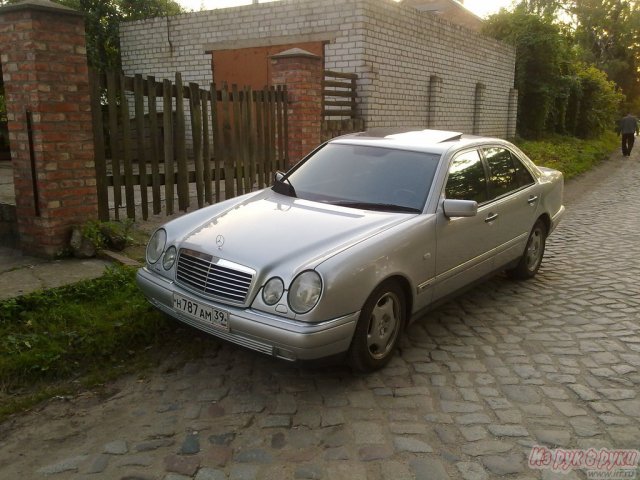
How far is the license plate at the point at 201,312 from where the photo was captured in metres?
A: 3.39

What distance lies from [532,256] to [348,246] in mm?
3167

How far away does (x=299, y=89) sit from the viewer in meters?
8.70

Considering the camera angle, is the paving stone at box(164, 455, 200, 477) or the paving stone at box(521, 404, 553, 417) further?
the paving stone at box(521, 404, 553, 417)

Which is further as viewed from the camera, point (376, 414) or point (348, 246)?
point (348, 246)

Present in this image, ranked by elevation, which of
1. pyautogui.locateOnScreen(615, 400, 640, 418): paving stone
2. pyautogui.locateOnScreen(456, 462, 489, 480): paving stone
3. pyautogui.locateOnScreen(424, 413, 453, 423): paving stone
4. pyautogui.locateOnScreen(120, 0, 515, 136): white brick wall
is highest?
pyautogui.locateOnScreen(120, 0, 515, 136): white brick wall

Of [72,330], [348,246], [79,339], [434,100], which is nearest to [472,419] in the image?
[348,246]

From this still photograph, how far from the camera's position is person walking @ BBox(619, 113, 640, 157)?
75.2 feet

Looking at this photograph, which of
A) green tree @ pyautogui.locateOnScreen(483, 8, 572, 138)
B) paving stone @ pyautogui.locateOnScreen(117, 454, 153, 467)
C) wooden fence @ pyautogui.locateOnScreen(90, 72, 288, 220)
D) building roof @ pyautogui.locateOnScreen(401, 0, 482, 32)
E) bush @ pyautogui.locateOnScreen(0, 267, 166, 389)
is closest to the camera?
paving stone @ pyautogui.locateOnScreen(117, 454, 153, 467)

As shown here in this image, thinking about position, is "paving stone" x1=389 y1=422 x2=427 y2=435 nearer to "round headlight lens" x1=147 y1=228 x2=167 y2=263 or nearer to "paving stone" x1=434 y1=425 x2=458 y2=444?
"paving stone" x1=434 y1=425 x2=458 y2=444

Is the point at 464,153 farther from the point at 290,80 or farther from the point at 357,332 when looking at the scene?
the point at 290,80

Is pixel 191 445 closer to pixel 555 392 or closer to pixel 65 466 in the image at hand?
pixel 65 466

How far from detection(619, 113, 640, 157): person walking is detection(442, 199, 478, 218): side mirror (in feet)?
73.0

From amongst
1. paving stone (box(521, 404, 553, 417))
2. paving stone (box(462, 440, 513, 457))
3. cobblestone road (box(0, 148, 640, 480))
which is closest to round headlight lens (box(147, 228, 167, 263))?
cobblestone road (box(0, 148, 640, 480))

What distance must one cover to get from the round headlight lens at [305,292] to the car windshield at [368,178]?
1126 millimetres
